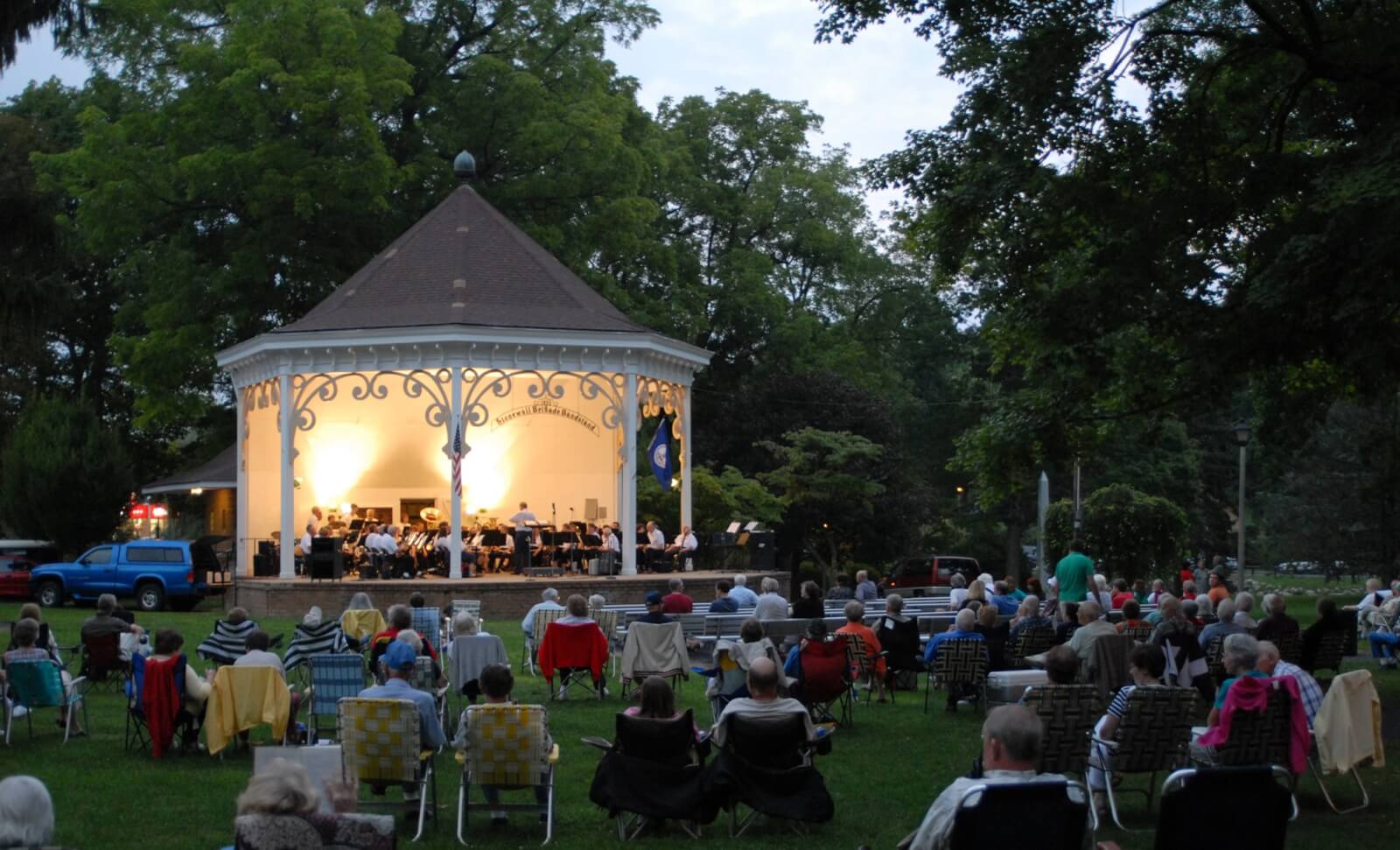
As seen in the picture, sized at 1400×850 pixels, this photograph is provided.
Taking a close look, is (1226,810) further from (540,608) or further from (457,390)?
(457,390)

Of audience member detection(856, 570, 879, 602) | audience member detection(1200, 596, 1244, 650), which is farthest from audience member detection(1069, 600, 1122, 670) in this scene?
audience member detection(856, 570, 879, 602)

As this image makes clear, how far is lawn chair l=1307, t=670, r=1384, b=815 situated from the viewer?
356 inches

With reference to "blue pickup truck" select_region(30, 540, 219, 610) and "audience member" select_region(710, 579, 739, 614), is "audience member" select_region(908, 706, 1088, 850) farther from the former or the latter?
"blue pickup truck" select_region(30, 540, 219, 610)

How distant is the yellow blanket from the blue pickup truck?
18.2 metres

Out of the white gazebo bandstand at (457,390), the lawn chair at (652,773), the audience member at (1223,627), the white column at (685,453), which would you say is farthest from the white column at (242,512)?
the lawn chair at (652,773)

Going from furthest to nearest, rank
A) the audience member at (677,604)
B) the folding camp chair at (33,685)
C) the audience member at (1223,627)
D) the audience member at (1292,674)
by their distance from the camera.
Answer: the audience member at (677,604), the audience member at (1223,627), the folding camp chair at (33,685), the audience member at (1292,674)

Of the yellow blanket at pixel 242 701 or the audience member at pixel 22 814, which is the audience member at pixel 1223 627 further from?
the audience member at pixel 22 814

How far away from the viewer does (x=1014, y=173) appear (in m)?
13.4

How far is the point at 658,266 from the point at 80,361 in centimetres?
1591

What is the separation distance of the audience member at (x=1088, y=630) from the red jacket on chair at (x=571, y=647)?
12.8ft

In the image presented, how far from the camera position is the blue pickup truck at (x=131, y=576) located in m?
28.0

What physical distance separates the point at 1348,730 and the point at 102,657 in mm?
9897

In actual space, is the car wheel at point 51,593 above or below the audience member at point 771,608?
below

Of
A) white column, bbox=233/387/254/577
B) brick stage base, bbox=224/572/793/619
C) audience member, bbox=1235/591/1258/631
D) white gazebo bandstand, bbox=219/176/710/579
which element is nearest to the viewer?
audience member, bbox=1235/591/1258/631
